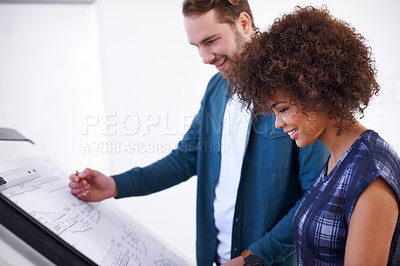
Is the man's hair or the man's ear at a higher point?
the man's hair

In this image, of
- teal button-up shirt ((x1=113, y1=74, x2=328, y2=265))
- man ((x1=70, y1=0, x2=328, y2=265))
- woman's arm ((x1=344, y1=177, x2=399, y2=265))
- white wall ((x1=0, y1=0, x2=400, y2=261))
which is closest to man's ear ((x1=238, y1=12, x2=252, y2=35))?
man ((x1=70, y1=0, x2=328, y2=265))

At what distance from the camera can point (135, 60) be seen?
2.62 metres

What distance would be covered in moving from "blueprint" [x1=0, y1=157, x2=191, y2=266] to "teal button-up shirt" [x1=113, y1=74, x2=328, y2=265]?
0.17 metres

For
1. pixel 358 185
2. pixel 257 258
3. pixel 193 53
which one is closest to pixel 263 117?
pixel 257 258

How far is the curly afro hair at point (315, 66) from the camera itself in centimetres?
72

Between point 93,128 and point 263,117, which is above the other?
point 263,117

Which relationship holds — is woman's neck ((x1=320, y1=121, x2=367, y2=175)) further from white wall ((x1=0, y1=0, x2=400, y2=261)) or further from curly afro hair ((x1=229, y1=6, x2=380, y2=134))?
white wall ((x1=0, y1=0, x2=400, y2=261))

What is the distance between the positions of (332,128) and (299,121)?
0.08 m

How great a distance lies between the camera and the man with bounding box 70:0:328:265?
1104 millimetres

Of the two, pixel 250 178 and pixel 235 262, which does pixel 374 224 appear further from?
pixel 250 178

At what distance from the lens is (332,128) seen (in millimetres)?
794

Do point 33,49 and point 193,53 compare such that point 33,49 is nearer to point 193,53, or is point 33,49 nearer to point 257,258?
point 193,53

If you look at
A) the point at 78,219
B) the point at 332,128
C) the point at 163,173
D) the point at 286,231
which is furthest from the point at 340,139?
the point at 163,173

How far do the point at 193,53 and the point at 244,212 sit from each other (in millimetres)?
1702
